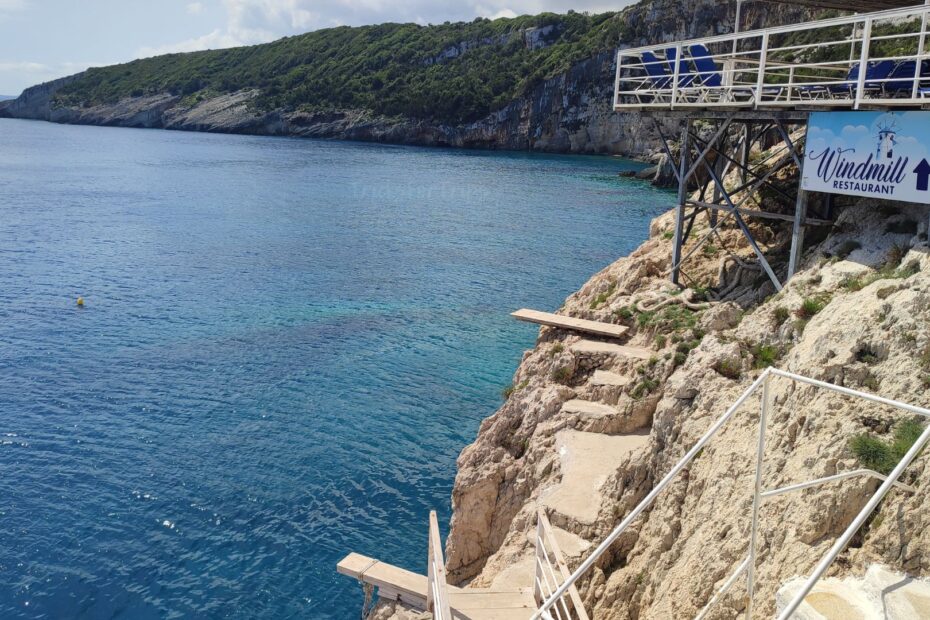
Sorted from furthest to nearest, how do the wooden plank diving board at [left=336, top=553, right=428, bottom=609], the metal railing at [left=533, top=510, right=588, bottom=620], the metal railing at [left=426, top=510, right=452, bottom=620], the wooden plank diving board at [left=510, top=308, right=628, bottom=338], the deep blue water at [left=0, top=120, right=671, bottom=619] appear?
1. the deep blue water at [left=0, top=120, right=671, bottom=619]
2. the wooden plank diving board at [left=510, top=308, right=628, bottom=338]
3. the wooden plank diving board at [left=336, top=553, right=428, bottom=609]
4. the metal railing at [left=533, top=510, right=588, bottom=620]
5. the metal railing at [left=426, top=510, right=452, bottom=620]

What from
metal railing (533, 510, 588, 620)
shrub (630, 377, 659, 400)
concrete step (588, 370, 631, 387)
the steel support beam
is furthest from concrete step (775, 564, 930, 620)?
the steel support beam

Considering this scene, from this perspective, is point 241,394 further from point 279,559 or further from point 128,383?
point 279,559

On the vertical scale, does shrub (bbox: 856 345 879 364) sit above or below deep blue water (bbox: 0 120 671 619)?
above

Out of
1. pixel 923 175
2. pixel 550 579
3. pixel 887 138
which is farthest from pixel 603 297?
pixel 550 579

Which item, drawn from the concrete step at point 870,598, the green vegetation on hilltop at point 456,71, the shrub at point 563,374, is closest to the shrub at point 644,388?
the shrub at point 563,374

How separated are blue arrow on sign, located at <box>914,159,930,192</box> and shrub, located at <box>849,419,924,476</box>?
212 inches

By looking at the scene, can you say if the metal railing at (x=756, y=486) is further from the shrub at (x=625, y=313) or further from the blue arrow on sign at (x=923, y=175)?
the shrub at (x=625, y=313)

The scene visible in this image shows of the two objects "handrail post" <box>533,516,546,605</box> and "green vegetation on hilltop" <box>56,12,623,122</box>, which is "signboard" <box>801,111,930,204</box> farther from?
"green vegetation on hilltop" <box>56,12,623,122</box>

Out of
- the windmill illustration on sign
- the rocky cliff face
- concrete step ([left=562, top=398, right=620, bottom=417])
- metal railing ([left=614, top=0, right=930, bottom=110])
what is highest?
the rocky cliff face

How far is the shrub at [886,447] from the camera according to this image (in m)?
8.87

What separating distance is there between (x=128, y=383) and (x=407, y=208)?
150 ft

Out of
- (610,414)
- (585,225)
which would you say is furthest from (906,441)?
(585,225)

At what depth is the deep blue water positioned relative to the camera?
19.2 meters

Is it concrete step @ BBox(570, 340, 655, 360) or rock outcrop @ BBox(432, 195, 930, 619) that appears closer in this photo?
rock outcrop @ BBox(432, 195, 930, 619)
